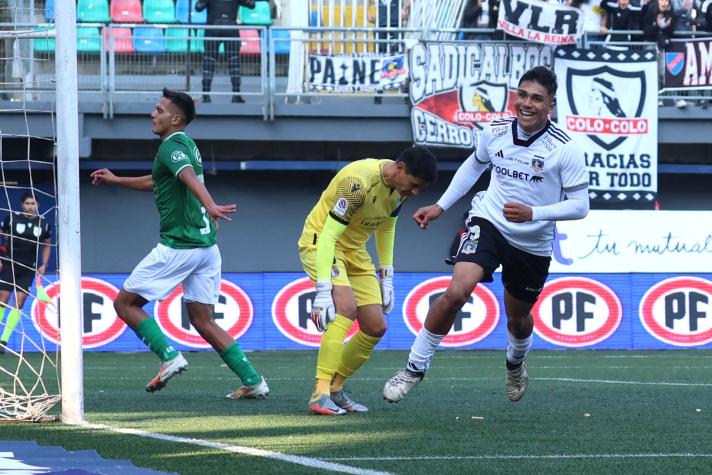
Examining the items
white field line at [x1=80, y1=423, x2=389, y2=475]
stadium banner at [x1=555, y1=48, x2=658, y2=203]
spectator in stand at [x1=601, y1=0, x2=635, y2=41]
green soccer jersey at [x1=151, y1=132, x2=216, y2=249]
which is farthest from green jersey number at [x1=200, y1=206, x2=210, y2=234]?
spectator in stand at [x1=601, y1=0, x2=635, y2=41]

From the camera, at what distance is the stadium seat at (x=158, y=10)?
848 inches

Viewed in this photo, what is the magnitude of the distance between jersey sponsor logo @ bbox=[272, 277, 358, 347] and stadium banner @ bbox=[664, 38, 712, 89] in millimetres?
7203

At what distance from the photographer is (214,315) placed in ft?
59.0

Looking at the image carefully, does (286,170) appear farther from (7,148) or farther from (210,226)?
(210,226)

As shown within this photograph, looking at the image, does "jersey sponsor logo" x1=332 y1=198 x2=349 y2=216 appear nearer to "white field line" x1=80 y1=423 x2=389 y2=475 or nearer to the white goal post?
the white goal post

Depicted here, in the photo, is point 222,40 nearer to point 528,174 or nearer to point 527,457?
point 528,174

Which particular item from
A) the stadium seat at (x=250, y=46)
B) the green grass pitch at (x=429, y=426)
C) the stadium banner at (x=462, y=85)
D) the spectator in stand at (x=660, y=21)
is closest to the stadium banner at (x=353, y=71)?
the stadium banner at (x=462, y=85)

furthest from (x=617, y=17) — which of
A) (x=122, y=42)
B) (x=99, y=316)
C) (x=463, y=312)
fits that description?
(x=99, y=316)

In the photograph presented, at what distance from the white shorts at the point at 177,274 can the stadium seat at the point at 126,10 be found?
12.9m

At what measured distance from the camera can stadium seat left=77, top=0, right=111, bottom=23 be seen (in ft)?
69.4

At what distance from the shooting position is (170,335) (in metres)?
17.8

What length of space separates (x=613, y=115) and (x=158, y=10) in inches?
303

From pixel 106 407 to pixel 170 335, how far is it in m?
9.39

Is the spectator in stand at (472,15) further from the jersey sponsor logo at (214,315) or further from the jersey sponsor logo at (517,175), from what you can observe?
the jersey sponsor logo at (517,175)
